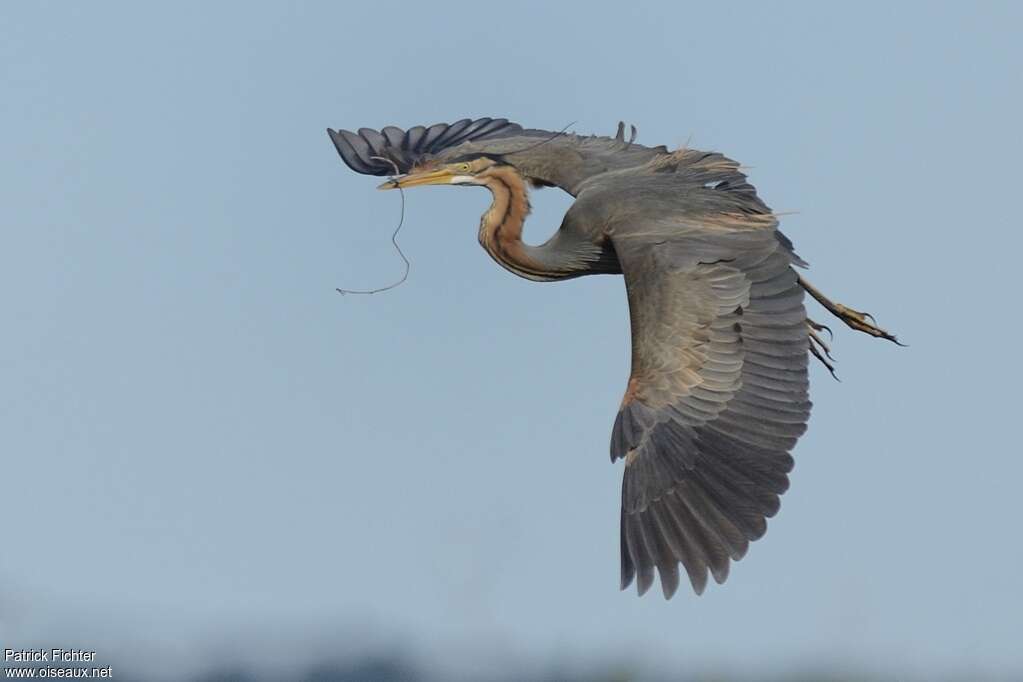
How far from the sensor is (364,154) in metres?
14.9

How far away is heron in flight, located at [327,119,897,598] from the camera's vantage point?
10.7 meters

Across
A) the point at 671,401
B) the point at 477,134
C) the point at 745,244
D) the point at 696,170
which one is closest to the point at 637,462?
the point at 671,401

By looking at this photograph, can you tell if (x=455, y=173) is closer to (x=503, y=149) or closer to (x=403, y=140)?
(x=503, y=149)

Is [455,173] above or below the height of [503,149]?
below

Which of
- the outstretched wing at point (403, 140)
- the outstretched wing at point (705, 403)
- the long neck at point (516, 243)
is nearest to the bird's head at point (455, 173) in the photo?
the long neck at point (516, 243)

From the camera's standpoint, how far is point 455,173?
43.4 ft

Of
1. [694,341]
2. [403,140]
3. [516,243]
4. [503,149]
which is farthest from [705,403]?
[403,140]

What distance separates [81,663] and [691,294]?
562 cm

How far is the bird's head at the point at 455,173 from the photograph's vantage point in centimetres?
1316

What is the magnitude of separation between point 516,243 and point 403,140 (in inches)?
95.3

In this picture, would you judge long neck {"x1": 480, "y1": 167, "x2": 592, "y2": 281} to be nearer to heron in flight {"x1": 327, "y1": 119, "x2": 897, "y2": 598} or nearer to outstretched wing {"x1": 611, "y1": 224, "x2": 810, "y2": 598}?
heron in flight {"x1": 327, "y1": 119, "x2": 897, "y2": 598}

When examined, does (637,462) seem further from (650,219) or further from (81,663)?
(81,663)

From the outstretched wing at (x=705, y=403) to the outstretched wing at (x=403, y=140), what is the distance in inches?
138

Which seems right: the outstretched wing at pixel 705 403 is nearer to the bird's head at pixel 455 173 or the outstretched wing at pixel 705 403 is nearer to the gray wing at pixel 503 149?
the bird's head at pixel 455 173
